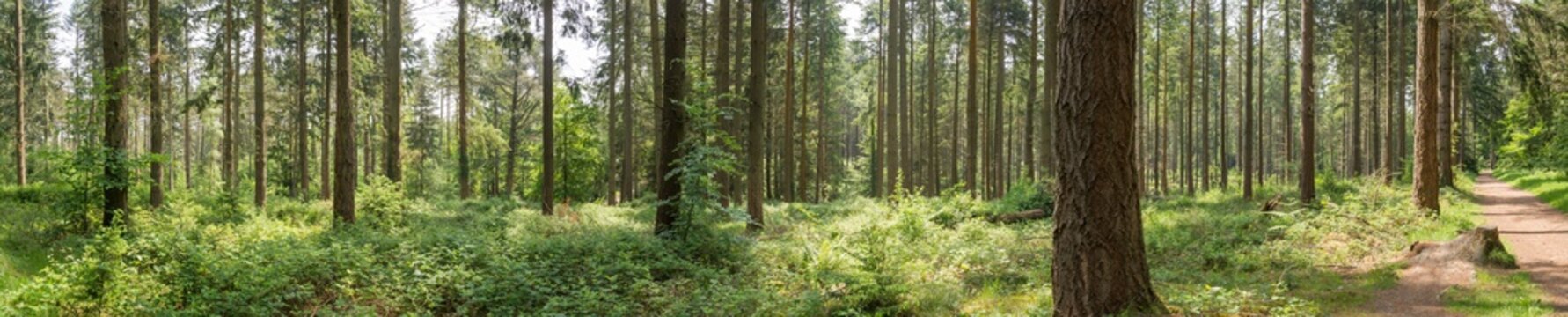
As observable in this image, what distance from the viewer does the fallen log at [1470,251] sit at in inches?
300

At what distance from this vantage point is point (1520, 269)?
7555 mm

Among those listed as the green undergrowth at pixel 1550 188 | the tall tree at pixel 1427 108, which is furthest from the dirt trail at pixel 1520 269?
the green undergrowth at pixel 1550 188

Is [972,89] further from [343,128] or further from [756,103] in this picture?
[343,128]

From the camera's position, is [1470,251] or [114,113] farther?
[114,113]

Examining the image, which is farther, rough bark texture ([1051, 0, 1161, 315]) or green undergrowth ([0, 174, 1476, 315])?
green undergrowth ([0, 174, 1476, 315])

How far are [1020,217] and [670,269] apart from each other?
8928 mm

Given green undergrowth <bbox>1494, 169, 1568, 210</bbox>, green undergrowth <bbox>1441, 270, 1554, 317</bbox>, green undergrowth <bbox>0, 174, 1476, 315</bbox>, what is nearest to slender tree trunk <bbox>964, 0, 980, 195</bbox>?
green undergrowth <bbox>0, 174, 1476, 315</bbox>

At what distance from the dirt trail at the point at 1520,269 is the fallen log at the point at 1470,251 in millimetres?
215

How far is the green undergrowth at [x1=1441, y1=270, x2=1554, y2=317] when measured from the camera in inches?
229

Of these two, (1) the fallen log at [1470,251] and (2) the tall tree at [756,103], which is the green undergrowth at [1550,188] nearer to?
(1) the fallen log at [1470,251]

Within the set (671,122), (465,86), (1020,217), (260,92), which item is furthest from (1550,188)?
(260,92)

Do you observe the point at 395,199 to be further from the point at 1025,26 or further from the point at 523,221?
the point at 1025,26

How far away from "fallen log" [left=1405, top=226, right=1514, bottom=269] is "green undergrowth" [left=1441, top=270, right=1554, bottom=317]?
0.38 metres

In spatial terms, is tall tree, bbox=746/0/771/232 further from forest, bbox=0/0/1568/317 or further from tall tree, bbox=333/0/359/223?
tall tree, bbox=333/0/359/223
